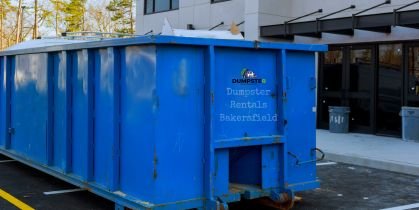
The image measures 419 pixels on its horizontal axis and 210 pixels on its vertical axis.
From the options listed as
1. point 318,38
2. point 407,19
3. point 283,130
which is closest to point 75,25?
point 318,38

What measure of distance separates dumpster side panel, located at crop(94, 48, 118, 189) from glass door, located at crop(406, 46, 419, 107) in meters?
9.55

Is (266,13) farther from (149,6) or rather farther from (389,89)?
(149,6)

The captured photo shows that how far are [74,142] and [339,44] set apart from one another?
401 inches

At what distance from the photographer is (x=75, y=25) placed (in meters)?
52.2

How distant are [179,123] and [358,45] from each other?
34.2 ft

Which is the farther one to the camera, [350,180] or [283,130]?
[350,180]

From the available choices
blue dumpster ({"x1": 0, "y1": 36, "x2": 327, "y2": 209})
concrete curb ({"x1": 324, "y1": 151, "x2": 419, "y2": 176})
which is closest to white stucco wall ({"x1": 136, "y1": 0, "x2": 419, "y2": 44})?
concrete curb ({"x1": 324, "y1": 151, "x2": 419, "y2": 176})

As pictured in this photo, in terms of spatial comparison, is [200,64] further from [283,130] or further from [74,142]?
[74,142]

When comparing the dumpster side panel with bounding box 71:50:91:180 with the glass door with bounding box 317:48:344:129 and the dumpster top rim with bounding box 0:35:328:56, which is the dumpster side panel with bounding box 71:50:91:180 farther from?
the glass door with bounding box 317:48:344:129

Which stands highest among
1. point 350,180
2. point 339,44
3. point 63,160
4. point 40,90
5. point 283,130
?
point 339,44

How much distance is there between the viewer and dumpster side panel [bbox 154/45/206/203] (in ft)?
16.5

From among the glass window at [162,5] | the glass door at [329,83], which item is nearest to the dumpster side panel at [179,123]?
the glass door at [329,83]

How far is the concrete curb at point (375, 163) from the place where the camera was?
353 inches

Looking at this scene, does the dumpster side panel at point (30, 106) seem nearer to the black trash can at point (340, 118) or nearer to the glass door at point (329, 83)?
the black trash can at point (340, 118)
